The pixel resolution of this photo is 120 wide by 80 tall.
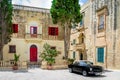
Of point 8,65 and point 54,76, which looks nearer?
point 54,76

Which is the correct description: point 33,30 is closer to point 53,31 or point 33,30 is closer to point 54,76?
point 53,31

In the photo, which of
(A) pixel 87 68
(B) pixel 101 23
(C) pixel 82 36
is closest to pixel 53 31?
(C) pixel 82 36

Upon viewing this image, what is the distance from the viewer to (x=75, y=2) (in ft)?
90.9

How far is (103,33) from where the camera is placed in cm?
2459

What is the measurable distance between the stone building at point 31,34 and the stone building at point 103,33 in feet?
21.0

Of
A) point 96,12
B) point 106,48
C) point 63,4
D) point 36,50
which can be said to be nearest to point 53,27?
point 36,50

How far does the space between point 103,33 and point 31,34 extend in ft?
40.1

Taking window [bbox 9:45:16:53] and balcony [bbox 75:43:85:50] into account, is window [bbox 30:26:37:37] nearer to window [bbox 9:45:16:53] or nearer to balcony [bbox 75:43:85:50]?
window [bbox 9:45:16:53]

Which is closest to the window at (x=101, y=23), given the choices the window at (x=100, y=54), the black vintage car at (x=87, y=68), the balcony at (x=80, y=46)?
the window at (x=100, y=54)

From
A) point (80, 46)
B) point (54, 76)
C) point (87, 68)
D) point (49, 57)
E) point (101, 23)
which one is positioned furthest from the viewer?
point (80, 46)

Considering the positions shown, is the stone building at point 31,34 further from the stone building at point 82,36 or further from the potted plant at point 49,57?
the potted plant at point 49,57

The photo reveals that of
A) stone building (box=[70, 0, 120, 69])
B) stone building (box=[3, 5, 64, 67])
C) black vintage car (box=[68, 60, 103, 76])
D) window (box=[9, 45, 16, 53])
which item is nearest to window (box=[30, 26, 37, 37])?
stone building (box=[3, 5, 64, 67])

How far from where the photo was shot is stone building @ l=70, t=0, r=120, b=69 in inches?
885

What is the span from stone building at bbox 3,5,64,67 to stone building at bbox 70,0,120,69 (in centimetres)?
639
